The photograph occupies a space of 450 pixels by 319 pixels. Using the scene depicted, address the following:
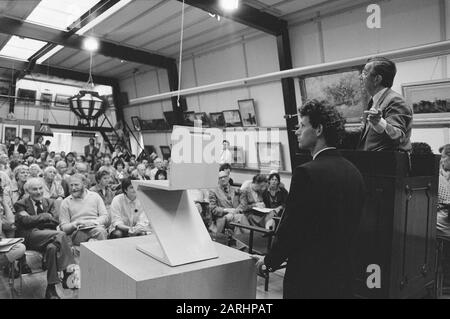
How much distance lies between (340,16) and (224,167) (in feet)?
11.4

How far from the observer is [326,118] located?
4.94ft

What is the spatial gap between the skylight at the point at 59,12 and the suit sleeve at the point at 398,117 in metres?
6.36

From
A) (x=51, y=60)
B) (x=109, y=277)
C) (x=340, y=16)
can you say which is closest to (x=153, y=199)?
(x=109, y=277)

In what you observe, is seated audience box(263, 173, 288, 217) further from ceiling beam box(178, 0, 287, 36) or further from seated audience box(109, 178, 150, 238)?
ceiling beam box(178, 0, 287, 36)

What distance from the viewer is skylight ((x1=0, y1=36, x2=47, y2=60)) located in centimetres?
938

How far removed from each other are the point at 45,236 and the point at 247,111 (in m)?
5.90

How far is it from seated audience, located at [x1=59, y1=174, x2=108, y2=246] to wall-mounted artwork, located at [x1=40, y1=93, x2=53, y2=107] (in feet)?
36.2

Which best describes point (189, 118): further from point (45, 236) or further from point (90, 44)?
point (45, 236)

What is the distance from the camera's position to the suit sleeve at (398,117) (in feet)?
5.97

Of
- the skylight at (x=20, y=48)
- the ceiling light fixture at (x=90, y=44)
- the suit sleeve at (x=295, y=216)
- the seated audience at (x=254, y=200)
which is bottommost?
the seated audience at (x=254, y=200)

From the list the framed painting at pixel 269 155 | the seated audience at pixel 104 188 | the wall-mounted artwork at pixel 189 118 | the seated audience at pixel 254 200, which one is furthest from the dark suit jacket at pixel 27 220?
the wall-mounted artwork at pixel 189 118

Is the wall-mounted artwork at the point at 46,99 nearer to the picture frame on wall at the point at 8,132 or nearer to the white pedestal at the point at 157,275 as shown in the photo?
the picture frame on wall at the point at 8,132

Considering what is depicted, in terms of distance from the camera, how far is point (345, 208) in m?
1.40

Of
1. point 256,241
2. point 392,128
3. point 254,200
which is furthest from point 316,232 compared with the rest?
point 254,200
